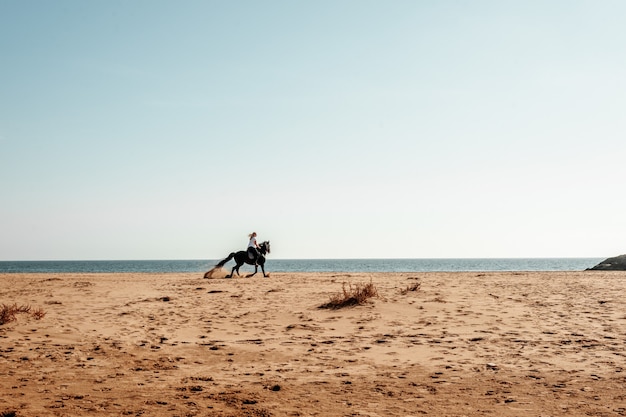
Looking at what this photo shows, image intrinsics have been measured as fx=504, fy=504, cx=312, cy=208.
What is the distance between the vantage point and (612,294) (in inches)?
595

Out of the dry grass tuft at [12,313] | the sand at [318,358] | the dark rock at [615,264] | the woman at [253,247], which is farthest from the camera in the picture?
the dark rock at [615,264]

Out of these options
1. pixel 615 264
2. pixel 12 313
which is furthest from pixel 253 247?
pixel 615 264

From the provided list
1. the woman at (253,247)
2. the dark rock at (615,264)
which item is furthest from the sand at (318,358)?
the dark rock at (615,264)

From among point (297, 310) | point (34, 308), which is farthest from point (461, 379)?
point (34, 308)

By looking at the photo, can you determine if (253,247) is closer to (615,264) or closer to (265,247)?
(265,247)

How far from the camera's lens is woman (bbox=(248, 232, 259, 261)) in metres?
26.3

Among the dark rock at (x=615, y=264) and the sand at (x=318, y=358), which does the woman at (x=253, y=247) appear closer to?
the sand at (x=318, y=358)

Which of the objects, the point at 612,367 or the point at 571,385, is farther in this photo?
the point at 612,367

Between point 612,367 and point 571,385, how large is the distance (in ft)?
4.08

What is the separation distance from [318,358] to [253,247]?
18519 millimetres

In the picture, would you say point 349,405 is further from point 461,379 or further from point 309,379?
point 461,379

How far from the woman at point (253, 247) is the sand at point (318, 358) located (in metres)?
12.1

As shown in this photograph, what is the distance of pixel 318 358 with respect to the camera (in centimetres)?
820

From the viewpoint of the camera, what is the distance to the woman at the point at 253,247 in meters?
26.3
